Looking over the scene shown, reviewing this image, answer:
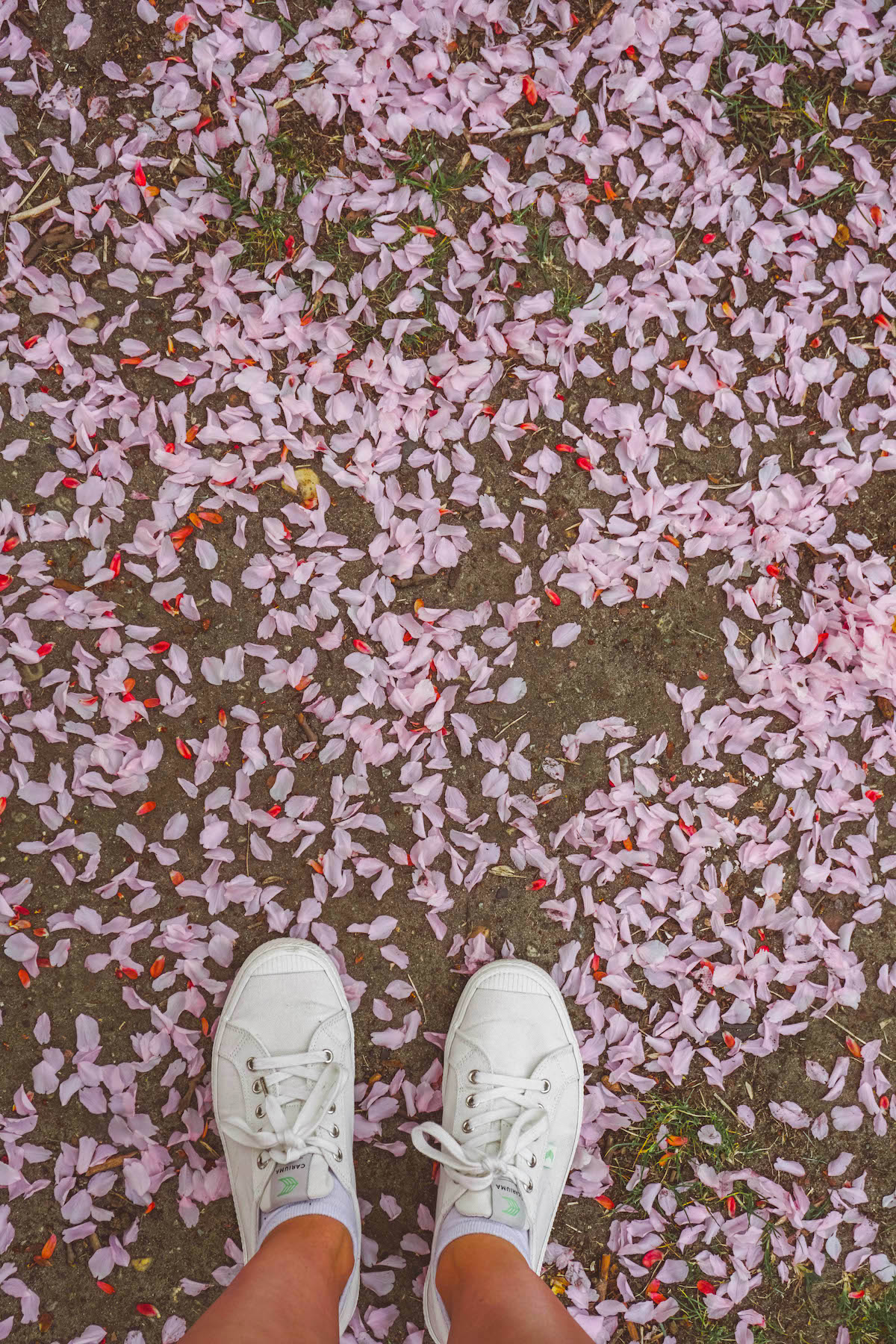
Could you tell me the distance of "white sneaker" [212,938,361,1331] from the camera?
176 cm

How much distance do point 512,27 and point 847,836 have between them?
6.95ft

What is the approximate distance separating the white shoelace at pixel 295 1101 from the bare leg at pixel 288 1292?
13 centimetres

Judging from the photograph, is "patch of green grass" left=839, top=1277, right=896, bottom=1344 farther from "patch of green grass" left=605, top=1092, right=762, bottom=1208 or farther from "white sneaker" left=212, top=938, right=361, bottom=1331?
"white sneaker" left=212, top=938, right=361, bottom=1331

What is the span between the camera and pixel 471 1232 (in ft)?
5.52

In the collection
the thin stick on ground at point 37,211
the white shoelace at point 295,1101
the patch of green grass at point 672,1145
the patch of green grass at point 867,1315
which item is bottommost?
the patch of green grass at point 867,1315

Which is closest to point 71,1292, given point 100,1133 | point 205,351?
point 100,1133

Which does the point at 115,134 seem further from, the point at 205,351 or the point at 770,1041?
the point at 770,1041

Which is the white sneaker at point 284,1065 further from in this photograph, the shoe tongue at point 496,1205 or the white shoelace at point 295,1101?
the shoe tongue at point 496,1205

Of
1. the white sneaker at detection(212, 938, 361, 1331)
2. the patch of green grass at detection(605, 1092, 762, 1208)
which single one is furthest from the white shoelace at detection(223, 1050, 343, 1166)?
the patch of green grass at detection(605, 1092, 762, 1208)

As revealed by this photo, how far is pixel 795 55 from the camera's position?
1930mm

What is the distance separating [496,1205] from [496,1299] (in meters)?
0.27

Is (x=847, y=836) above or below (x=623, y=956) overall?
above

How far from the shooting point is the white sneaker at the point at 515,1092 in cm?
178

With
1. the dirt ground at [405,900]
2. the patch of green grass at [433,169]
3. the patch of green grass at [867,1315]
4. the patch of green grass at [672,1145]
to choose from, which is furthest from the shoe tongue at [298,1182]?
the patch of green grass at [433,169]
